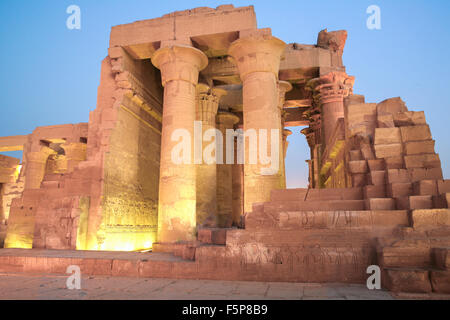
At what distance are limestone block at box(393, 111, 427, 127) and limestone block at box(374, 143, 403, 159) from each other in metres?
0.61

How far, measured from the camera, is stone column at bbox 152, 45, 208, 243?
10336 millimetres

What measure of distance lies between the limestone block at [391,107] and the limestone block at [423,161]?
1.26 meters

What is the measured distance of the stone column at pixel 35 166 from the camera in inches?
727

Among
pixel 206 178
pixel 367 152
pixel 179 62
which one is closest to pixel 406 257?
pixel 367 152

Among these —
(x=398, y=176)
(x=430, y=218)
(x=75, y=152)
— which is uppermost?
(x=75, y=152)

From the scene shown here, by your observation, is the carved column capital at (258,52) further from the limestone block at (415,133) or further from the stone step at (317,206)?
the stone step at (317,206)

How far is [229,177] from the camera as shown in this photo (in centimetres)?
1708

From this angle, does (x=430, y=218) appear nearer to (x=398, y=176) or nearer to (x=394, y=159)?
(x=398, y=176)

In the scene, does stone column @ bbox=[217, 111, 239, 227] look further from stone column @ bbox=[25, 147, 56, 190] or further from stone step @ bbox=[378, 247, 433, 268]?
stone step @ bbox=[378, 247, 433, 268]

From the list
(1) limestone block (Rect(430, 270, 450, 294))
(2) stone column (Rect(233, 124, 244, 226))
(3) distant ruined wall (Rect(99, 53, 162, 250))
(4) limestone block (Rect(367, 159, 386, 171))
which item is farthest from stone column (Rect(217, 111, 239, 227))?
(1) limestone block (Rect(430, 270, 450, 294))

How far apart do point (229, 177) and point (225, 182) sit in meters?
0.44

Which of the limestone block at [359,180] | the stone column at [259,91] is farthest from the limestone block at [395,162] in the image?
the stone column at [259,91]
